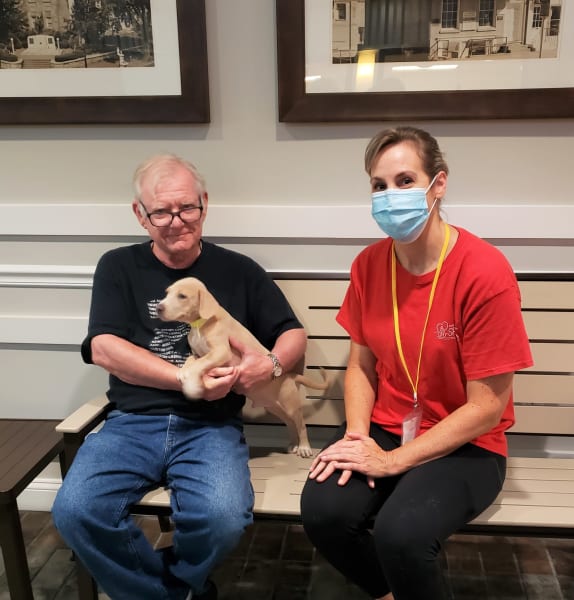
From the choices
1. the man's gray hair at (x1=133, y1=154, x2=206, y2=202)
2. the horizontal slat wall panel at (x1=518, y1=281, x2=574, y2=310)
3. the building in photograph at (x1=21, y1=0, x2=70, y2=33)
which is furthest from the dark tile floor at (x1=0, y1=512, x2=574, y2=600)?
the building in photograph at (x1=21, y1=0, x2=70, y2=33)

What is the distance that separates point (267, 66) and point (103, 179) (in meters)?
0.78

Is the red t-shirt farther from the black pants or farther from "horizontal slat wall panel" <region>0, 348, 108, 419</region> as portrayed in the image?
"horizontal slat wall panel" <region>0, 348, 108, 419</region>

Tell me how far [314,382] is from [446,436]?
2.20 feet

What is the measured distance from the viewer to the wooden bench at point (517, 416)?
67.1 inches

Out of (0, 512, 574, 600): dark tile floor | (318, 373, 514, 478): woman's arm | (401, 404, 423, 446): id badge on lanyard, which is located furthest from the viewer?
(0, 512, 574, 600): dark tile floor

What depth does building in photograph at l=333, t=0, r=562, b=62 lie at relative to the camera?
1940mm

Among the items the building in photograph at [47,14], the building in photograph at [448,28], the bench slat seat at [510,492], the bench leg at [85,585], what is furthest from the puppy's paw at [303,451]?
the building in photograph at [47,14]

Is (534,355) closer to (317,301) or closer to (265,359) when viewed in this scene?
(317,301)

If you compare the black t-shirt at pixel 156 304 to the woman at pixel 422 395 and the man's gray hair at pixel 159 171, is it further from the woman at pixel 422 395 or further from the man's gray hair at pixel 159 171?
the woman at pixel 422 395

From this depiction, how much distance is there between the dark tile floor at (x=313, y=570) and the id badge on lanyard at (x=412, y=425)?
2.33ft

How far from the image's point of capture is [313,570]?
2.10 metres

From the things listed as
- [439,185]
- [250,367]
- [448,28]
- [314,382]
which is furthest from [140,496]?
[448,28]

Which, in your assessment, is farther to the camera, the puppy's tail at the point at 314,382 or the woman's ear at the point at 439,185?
the puppy's tail at the point at 314,382

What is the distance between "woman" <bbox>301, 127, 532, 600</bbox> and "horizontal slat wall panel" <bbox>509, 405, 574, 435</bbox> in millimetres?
495
